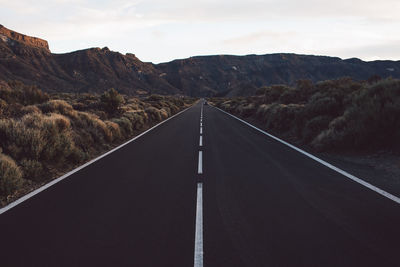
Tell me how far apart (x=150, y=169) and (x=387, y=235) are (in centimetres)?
553

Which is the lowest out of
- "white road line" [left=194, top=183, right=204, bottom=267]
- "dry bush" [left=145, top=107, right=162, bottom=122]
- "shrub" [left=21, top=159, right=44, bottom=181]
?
"white road line" [left=194, top=183, right=204, bottom=267]

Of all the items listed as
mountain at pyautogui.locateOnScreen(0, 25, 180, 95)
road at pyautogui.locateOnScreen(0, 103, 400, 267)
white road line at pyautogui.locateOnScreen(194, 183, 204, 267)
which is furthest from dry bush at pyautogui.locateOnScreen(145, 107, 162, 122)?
mountain at pyautogui.locateOnScreen(0, 25, 180, 95)

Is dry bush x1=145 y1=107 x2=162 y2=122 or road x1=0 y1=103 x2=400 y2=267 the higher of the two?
dry bush x1=145 y1=107 x2=162 y2=122

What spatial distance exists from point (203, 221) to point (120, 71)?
12966cm

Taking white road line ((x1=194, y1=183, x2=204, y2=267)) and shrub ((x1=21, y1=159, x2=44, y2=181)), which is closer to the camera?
white road line ((x1=194, y1=183, x2=204, y2=267))

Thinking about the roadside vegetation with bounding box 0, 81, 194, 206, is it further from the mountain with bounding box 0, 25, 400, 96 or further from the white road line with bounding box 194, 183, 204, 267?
the mountain with bounding box 0, 25, 400, 96

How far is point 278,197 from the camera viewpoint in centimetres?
541

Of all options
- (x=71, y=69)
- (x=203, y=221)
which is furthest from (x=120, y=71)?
(x=203, y=221)

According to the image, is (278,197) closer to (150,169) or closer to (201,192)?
(201,192)

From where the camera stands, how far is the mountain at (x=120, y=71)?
A: 85938mm

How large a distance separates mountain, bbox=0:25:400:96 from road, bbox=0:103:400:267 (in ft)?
128

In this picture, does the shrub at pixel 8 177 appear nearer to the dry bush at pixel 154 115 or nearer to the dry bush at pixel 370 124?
the dry bush at pixel 370 124

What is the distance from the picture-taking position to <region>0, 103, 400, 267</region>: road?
3377 millimetres

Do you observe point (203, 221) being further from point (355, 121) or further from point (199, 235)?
point (355, 121)
